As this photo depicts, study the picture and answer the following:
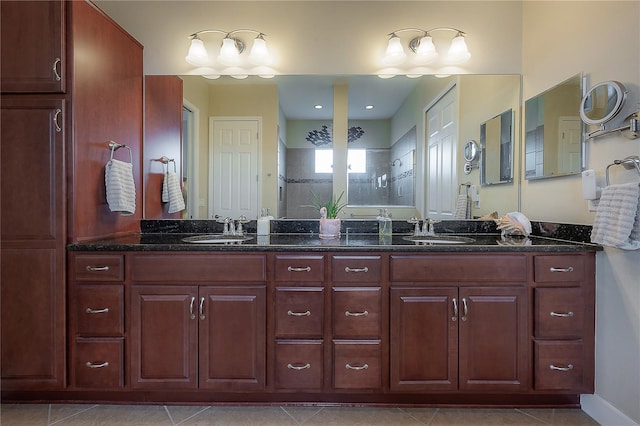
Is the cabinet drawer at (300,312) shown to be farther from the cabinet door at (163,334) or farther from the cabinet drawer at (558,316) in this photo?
the cabinet drawer at (558,316)

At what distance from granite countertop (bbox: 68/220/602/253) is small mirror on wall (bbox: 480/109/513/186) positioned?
0.32 m

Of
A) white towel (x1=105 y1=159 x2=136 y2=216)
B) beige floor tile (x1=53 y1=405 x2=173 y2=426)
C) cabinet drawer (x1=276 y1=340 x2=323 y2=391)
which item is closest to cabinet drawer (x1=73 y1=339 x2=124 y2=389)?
beige floor tile (x1=53 y1=405 x2=173 y2=426)

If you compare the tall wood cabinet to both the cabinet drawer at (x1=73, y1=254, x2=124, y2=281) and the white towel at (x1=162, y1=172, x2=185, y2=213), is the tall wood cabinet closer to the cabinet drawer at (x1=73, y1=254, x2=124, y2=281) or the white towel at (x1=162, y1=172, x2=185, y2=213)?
the cabinet drawer at (x1=73, y1=254, x2=124, y2=281)

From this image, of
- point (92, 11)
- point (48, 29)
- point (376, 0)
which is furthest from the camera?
point (376, 0)

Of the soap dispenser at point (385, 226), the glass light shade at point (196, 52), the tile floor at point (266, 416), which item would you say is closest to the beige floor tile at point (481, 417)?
the tile floor at point (266, 416)

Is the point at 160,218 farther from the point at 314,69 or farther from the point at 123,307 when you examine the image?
the point at 314,69

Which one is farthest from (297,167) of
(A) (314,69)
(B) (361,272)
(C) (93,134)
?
(C) (93,134)

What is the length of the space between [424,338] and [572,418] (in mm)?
835

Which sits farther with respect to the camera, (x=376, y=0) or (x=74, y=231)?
(x=376, y=0)

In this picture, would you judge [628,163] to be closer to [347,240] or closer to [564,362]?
[564,362]

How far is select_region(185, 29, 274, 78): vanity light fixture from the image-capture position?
7.52ft

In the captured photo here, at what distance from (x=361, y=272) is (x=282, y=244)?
1.40 ft

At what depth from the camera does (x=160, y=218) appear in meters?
2.39

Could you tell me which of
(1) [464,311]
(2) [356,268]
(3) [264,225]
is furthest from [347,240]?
(1) [464,311]
